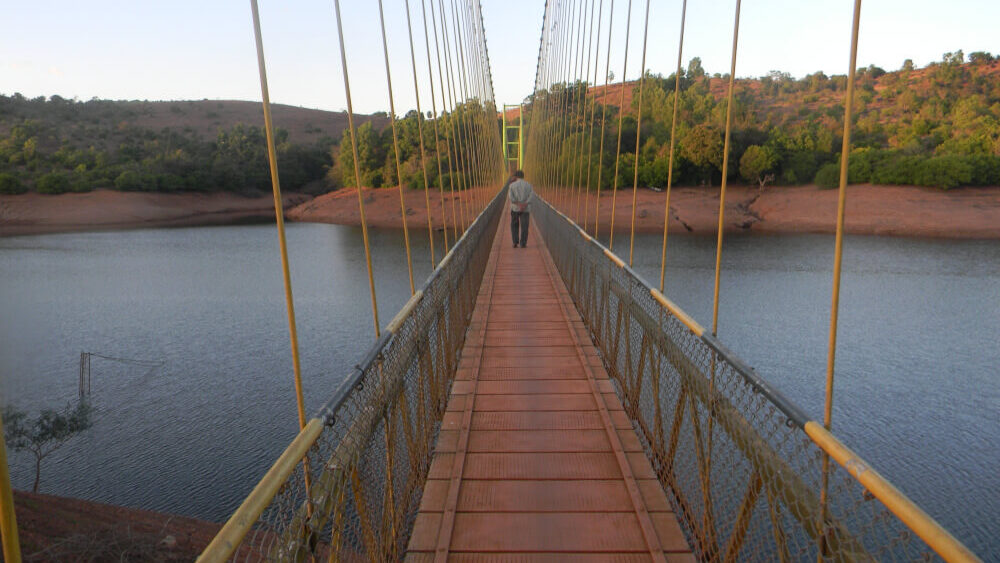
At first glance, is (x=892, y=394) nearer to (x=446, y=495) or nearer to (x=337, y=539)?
(x=446, y=495)

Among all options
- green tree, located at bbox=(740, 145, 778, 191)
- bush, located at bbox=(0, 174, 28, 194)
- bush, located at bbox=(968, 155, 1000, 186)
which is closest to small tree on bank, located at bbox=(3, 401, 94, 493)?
bush, located at bbox=(0, 174, 28, 194)

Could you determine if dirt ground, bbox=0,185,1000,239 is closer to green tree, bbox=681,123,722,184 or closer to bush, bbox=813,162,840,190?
bush, bbox=813,162,840,190

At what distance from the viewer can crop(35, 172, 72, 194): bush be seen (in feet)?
111

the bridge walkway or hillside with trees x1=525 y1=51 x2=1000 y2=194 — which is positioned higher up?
hillside with trees x1=525 y1=51 x2=1000 y2=194

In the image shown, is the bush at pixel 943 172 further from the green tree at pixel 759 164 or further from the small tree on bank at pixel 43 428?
the small tree on bank at pixel 43 428

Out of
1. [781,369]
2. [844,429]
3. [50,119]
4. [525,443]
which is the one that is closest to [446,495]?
[525,443]

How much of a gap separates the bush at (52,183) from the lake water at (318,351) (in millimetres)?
13078

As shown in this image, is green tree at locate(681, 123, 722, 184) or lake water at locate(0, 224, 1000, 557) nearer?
lake water at locate(0, 224, 1000, 557)

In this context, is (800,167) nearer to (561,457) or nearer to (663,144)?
(663,144)

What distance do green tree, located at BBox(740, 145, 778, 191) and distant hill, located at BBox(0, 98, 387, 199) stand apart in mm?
32641

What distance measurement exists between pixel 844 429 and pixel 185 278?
19699 mm

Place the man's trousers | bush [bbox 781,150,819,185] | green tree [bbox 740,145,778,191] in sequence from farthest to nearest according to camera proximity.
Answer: green tree [bbox 740,145,778,191], bush [bbox 781,150,819,185], the man's trousers

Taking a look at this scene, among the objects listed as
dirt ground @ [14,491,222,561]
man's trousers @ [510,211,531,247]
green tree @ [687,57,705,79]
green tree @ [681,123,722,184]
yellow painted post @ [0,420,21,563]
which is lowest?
dirt ground @ [14,491,222,561]

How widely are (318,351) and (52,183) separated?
3076 cm
